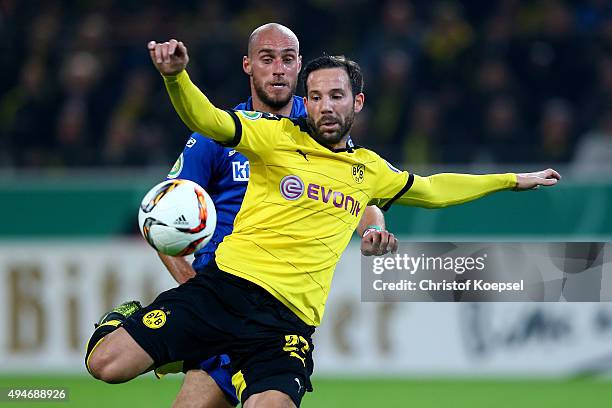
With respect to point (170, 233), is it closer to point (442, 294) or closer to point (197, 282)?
point (197, 282)

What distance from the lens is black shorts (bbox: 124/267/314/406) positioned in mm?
5195

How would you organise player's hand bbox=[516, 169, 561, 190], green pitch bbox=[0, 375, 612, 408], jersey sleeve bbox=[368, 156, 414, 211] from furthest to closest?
green pitch bbox=[0, 375, 612, 408], player's hand bbox=[516, 169, 561, 190], jersey sleeve bbox=[368, 156, 414, 211]

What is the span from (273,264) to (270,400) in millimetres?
641

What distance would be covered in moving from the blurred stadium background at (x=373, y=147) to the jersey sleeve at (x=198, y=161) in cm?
352

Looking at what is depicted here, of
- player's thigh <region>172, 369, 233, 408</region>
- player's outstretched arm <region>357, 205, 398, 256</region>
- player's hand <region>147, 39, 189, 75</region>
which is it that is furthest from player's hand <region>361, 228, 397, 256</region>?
player's hand <region>147, 39, 189, 75</region>

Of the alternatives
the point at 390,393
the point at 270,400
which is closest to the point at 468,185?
the point at 270,400

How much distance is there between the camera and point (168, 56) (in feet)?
15.2

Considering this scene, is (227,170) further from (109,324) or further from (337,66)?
(109,324)

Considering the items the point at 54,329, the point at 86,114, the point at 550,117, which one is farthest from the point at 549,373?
the point at 86,114

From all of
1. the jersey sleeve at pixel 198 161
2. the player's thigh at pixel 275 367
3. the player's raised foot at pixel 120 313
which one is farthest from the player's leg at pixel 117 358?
the jersey sleeve at pixel 198 161

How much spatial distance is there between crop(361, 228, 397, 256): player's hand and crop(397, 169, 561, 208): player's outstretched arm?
0.45 m

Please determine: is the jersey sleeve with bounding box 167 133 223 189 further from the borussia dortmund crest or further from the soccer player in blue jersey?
the borussia dortmund crest

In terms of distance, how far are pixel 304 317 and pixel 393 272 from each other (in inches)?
93.8

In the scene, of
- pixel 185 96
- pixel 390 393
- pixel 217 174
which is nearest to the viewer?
pixel 185 96
